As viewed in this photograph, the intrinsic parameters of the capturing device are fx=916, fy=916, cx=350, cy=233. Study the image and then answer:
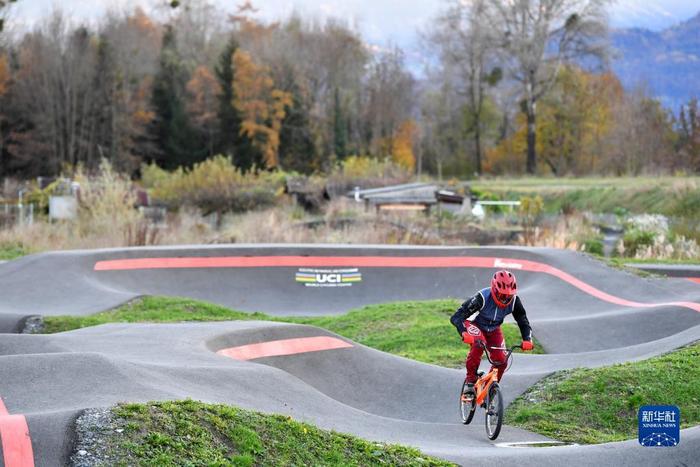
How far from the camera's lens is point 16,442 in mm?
6035

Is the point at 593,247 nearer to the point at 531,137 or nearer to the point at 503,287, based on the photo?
the point at 503,287

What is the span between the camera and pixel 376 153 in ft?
225

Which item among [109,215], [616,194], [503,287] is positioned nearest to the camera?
[503,287]

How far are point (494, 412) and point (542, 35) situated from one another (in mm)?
45135

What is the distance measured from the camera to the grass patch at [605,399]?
31.1ft

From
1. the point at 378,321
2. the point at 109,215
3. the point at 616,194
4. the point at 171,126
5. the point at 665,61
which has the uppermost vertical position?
the point at 665,61

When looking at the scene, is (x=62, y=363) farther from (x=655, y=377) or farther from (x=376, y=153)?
(x=376, y=153)

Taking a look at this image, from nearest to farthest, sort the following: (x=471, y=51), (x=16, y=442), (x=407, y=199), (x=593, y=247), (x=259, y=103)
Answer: (x=16, y=442), (x=593, y=247), (x=407, y=199), (x=471, y=51), (x=259, y=103)

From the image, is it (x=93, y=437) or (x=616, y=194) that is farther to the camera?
(x=616, y=194)

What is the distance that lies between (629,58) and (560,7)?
39.7 meters

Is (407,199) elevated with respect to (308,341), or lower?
elevated

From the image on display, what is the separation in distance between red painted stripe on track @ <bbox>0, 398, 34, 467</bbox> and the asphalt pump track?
0.03 ft

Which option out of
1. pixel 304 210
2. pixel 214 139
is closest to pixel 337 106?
pixel 214 139

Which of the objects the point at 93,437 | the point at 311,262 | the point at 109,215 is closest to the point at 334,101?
the point at 109,215
